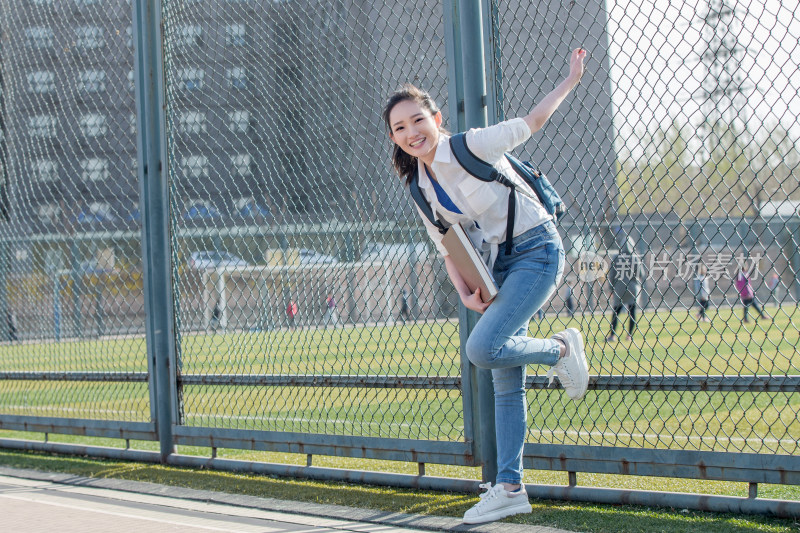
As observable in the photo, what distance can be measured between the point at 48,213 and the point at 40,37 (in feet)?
4.79

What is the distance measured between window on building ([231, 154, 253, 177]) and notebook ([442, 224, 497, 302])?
7.06 ft

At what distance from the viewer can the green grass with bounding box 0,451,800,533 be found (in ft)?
10.5

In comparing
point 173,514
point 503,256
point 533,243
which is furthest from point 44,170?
point 533,243

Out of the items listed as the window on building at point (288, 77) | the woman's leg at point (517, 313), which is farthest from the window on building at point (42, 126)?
the woman's leg at point (517, 313)

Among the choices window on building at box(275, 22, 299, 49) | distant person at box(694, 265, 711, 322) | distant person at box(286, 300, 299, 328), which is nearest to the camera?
distant person at box(694, 265, 711, 322)

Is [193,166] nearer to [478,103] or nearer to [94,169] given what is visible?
[94,169]

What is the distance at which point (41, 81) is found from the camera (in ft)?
21.8

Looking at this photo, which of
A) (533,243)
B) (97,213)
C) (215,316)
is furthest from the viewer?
(97,213)

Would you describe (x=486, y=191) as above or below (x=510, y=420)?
above

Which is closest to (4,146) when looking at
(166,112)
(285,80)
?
(166,112)

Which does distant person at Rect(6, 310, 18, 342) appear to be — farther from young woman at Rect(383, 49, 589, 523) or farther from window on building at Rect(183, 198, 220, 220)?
young woman at Rect(383, 49, 589, 523)

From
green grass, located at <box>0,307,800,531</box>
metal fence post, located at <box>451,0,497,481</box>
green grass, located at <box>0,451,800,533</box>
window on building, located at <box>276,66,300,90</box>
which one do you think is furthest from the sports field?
window on building, located at <box>276,66,300,90</box>

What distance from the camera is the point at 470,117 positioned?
12.9 ft

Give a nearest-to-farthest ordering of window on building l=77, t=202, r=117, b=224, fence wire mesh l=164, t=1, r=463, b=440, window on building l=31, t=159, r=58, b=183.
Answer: fence wire mesh l=164, t=1, r=463, b=440
window on building l=31, t=159, r=58, b=183
window on building l=77, t=202, r=117, b=224
